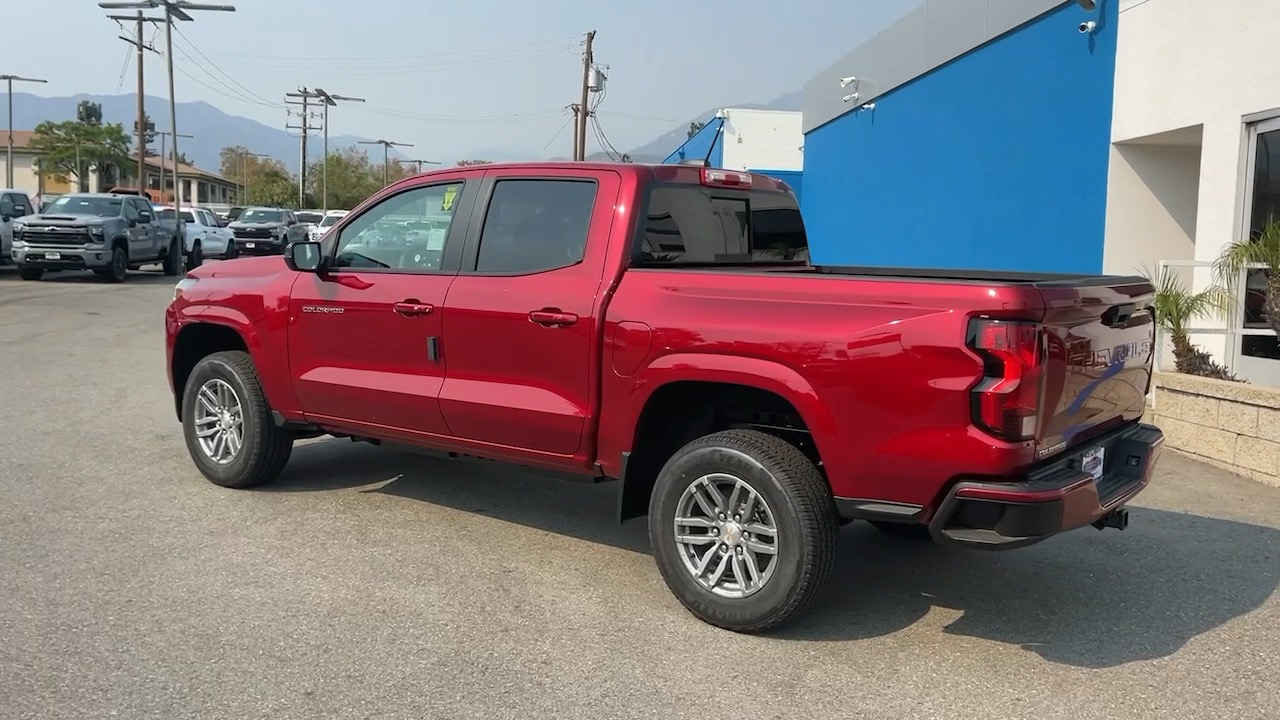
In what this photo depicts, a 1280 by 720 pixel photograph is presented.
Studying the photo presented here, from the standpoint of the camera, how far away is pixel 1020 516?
12.8 ft

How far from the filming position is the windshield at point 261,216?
3556 centimetres

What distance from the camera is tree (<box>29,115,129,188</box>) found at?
74000mm

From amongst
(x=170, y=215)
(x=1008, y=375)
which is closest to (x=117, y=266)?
(x=170, y=215)

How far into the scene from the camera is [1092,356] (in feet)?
14.0

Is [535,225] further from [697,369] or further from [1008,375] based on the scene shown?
[1008,375]

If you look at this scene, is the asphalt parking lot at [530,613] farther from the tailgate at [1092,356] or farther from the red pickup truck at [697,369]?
the tailgate at [1092,356]

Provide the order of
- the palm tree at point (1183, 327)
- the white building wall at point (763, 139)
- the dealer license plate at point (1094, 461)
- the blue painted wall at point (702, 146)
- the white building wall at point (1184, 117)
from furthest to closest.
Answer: the white building wall at point (763, 139) → the blue painted wall at point (702, 146) → the white building wall at point (1184, 117) → the palm tree at point (1183, 327) → the dealer license plate at point (1094, 461)

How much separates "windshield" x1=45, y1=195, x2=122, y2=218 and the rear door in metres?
21.4

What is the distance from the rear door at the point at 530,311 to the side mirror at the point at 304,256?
105cm

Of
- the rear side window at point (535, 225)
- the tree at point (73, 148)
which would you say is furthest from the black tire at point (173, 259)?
the tree at point (73, 148)

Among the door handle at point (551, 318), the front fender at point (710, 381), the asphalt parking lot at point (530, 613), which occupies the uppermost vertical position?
the door handle at point (551, 318)

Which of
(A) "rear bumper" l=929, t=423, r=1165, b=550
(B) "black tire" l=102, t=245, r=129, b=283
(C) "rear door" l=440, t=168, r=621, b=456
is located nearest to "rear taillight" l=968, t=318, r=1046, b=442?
(A) "rear bumper" l=929, t=423, r=1165, b=550

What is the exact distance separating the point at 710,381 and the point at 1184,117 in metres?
7.27

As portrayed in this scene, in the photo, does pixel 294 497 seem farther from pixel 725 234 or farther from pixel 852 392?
pixel 852 392
